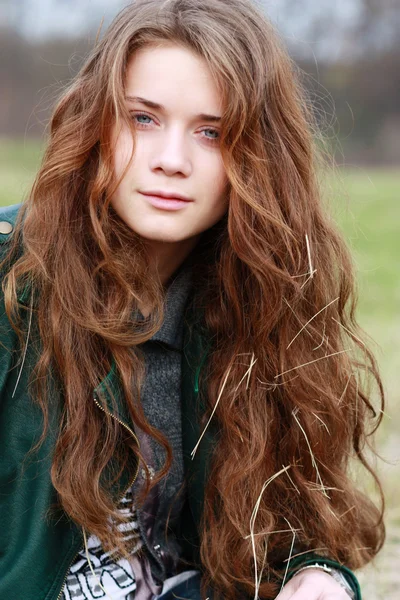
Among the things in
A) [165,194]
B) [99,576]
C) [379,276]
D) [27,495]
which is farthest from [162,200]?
[379,276]

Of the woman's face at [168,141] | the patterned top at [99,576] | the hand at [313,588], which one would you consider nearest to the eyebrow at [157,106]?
the woman's face at [168,141]

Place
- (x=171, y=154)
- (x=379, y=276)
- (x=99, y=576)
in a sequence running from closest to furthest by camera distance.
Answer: (x=171, y=154), (x=99, y=576), (x=379, y=276)

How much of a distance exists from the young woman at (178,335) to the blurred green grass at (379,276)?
232mm

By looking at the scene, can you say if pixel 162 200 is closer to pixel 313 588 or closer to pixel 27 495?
pixel 27 495

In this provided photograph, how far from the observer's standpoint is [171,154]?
6.90ft

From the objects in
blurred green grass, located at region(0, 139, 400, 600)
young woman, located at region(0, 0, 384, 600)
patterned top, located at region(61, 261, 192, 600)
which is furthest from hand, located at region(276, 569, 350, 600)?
blurred green grass, located at region(0, 139, 400, 600)

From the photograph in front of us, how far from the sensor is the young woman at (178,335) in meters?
2.14

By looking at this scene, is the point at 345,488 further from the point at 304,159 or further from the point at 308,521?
the point at 304,159

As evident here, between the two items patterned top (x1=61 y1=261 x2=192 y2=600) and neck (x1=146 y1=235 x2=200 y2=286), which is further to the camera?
neck (x1=146 y1=235 x2=200 y2=286)

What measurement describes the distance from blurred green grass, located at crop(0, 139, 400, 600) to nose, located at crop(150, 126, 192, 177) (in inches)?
17.2

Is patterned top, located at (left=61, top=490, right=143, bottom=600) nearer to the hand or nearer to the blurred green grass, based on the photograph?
the hand

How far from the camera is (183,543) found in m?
2.56

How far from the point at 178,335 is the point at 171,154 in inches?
21.2

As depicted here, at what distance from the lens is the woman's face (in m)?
2.12
